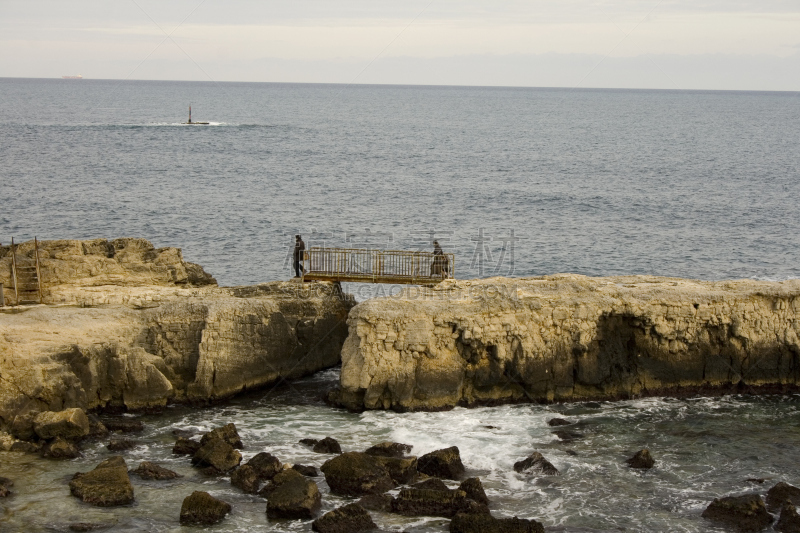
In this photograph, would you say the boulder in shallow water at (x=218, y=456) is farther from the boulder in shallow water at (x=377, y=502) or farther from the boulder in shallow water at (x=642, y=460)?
the boulder in shallow water at (x=642, y=460)

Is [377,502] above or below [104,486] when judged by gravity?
below

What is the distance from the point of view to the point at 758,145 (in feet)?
367

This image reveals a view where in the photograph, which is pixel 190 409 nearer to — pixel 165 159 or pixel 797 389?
pixel 797 389

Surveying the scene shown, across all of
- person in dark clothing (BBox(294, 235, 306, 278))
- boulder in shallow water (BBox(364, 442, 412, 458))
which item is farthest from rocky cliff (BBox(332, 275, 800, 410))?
person in dark clothing (BBox(294, 235, 306, 278))

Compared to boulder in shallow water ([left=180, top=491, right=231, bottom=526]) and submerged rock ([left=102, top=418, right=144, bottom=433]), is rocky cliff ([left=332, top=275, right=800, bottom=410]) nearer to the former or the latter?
submerged rock ([left=102, top=418, right=144, bottom=433])

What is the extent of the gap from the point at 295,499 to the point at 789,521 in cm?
1108

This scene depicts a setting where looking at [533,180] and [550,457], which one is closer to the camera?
[550,457]

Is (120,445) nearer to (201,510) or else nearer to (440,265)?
(201,510)

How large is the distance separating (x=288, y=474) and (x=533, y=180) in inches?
2260

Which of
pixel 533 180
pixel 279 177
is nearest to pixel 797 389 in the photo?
pixel 533 180

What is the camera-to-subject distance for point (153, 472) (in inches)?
852

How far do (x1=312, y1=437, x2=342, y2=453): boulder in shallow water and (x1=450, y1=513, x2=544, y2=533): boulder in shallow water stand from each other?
5223mm

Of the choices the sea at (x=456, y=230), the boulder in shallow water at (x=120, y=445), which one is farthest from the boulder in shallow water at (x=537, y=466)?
the boulder in shallow water at (x=120, y=445)

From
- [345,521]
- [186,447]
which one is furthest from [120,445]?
[345,521]
